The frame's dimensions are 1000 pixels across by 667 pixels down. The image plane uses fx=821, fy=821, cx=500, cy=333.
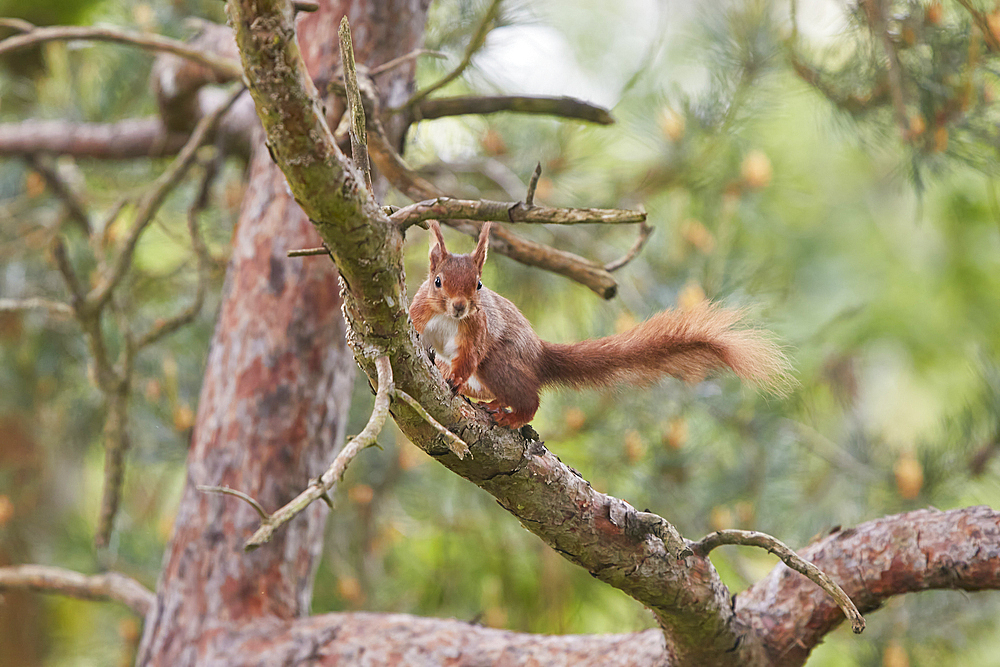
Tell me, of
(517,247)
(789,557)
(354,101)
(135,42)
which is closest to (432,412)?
(354,101)

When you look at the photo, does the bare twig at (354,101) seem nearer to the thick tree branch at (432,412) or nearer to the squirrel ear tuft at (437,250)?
the thick tree branch at (432,412)

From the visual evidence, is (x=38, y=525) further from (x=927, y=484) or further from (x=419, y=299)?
(x=927, y=484)

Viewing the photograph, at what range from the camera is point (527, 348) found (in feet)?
4.08

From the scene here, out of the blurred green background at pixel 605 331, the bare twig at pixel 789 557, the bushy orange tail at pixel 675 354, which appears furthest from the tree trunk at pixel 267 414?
the bare twig at pixel 789 557

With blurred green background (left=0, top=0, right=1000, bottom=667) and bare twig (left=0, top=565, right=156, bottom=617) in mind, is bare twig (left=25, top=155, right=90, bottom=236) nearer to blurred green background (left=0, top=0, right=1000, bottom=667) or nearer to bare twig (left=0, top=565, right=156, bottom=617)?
blurred green background (left=0, top=0, right=1000, bottom=667)

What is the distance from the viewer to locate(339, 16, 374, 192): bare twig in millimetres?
643

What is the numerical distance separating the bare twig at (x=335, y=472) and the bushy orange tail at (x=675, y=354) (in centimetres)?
56

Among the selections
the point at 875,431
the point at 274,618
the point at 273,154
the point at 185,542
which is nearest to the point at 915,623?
the point at 875,431

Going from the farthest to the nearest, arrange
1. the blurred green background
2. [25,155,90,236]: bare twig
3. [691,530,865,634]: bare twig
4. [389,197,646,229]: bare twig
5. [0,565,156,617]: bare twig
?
1. [25,155,90,236]: bare twig
2. the blurred green background
3. [0,565,156,617]: bare twig
4. [691,530,865,634]: bare twig
5. [389,197,646,229]: bare twig

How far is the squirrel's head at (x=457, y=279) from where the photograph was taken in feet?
3.86

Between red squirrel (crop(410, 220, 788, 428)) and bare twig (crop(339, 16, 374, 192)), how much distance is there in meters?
0.43

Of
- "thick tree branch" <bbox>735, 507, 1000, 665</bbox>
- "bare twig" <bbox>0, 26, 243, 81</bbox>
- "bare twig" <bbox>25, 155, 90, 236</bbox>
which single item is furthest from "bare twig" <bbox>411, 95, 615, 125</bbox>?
"bare twig" <bbox>25, 155, 90, 236</bbox>

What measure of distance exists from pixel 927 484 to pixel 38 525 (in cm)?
360

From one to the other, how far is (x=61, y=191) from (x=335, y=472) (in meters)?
2.41
